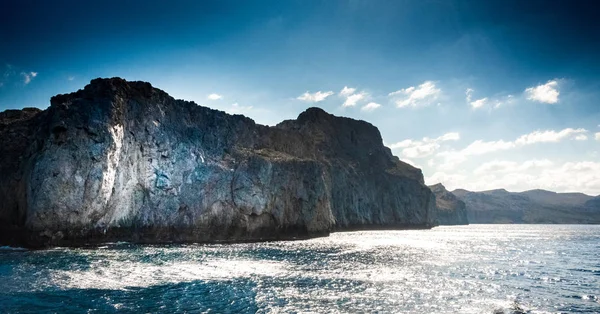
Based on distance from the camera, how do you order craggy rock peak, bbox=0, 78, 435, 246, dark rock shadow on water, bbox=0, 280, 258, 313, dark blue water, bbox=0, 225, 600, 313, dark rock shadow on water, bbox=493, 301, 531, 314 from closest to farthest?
dark rock shadow on water, bbox=0, 280, 258, 313 < dark rock shadow on water, bbox=493, 301, 531, 314 < dark blue water, bbox=0, 225, 600, 313 < craggy rock peak, bbox=0, 78, 435, 246

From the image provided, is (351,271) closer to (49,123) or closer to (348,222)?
(49,123)

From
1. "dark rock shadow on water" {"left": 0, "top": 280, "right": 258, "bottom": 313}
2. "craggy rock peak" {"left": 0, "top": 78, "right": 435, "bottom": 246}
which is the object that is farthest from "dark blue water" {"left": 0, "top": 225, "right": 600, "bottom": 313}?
"craggy rock peak" {"left": 0, "top": 78, "right": 435, "bottom": 246}

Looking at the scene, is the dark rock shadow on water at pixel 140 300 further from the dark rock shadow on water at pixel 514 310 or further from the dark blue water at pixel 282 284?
the dark rock shadow on water at pixel 514 310

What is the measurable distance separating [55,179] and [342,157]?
4351 inches

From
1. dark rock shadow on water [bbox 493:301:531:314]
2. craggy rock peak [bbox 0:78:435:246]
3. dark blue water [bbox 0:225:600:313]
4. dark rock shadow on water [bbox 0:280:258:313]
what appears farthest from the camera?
craggy rock peak [bbox 0:78:435:246]

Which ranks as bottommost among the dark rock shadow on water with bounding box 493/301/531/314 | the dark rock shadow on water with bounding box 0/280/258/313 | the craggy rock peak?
the dark rock shadow on water with bounding box 493/301/531/314

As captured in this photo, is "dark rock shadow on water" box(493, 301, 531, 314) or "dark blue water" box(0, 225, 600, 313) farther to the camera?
"dark blue water" box(0, 225, 600, 313)

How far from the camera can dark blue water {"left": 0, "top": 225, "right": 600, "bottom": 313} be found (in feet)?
67.6

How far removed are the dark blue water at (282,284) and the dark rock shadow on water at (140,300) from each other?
0.05m

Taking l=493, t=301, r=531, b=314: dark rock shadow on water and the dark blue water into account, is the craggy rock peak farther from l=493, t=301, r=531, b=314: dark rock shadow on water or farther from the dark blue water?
l=493, t=301, r=531, b=314: dark rock shadow on water

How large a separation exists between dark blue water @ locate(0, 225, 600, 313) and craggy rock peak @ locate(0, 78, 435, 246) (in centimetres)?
1191

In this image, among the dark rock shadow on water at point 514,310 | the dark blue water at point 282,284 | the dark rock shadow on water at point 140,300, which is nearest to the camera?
the dark rock shadow on water at point 140,300

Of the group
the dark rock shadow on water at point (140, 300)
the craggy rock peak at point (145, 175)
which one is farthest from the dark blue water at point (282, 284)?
the craggy rock peak at point (145, 175)

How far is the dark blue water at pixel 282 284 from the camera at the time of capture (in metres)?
20.6
